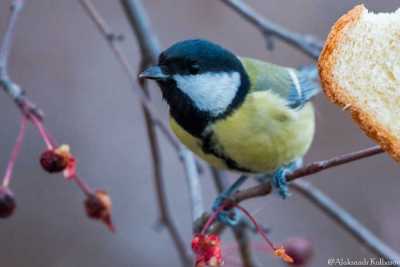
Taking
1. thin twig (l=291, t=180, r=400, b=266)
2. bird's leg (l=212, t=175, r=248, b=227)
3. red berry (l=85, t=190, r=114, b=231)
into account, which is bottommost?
thin twig (l=291, t=180, r=400, b=266)

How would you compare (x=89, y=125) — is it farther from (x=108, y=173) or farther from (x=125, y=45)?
(x=125, y=45)

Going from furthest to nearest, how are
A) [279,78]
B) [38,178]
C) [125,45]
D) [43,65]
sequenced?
[125,45] < [43,65] < [38,178] < [279,78]

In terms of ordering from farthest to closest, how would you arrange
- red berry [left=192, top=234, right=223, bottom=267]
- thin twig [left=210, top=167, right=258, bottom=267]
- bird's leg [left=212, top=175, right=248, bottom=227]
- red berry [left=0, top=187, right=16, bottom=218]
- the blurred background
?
the blurred background < thin twig [left=210, top=167, right=258, bottom=267] < bird's leg [left=212, top=175, right=248, bottom=227] < red berry [left=0, top=187, right=16, bottom=218] < red berry [left=192, top=234, right=223, bottom=267]

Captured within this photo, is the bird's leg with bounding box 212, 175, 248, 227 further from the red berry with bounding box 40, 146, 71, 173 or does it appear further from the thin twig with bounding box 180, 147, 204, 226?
the red berry with bounding box 40, 146, 71, 173

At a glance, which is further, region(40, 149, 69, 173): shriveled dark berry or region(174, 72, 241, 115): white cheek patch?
region(174, 72, 241, 115): white cheek patch

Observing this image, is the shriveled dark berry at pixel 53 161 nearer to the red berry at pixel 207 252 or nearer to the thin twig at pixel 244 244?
the red berry at pixel 207 252

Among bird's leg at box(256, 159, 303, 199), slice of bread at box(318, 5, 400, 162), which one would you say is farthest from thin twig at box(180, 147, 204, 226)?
slice of bread at box(318, 5, 400, 162)

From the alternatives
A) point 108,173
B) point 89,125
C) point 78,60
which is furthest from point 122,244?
point 78,60
